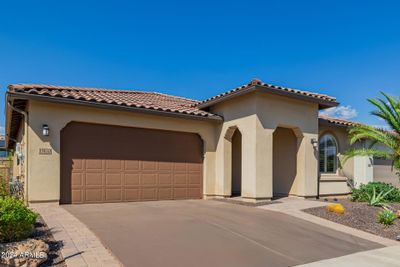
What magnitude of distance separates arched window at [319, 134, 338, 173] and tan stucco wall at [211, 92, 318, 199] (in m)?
1.69

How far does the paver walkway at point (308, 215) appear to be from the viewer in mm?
8179

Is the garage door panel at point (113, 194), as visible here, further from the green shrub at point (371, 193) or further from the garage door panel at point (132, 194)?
the green shrub at point (371, 193)

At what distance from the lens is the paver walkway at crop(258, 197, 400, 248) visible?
26.8 feet

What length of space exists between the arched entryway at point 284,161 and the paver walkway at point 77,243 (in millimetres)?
9192

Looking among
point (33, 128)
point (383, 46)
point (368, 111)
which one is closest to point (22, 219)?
point (33, 128)

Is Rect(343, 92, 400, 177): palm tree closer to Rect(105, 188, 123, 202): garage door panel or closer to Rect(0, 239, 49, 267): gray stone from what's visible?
Rect(105, 188, 123, 202): garage door panel

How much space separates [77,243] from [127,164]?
19.7ft

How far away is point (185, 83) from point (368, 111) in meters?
12.1

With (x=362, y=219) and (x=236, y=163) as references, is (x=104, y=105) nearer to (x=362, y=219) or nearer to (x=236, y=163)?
(x=236, y=163)

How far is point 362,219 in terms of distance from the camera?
9.87m

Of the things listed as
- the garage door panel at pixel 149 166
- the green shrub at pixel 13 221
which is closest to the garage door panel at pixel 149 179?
the garage door panel at pixel 149 166

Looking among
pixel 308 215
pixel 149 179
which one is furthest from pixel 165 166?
pixel 308 215

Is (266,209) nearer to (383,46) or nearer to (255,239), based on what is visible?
(255,239)

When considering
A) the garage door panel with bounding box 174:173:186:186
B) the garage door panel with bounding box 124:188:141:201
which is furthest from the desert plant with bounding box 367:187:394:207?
the garage door panel with bounding box 124:188:141:201
